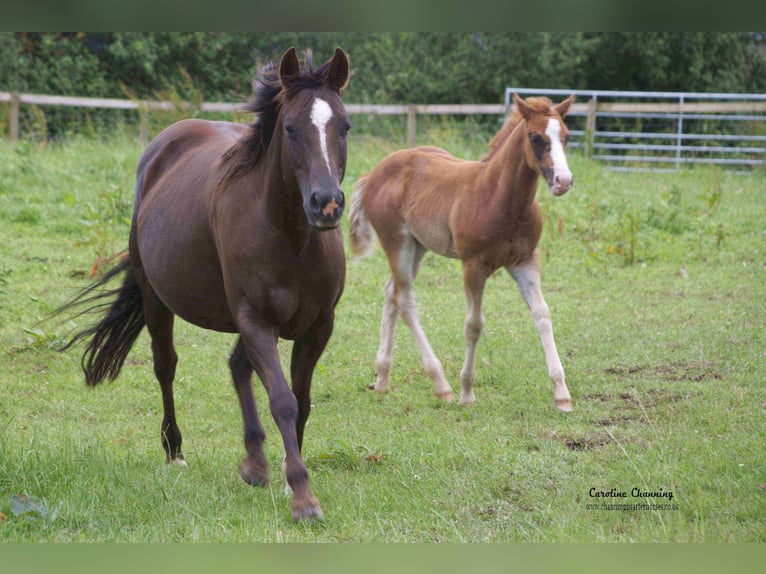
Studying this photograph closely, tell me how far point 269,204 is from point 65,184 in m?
9.80

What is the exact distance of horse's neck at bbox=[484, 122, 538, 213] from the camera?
6.29 meters

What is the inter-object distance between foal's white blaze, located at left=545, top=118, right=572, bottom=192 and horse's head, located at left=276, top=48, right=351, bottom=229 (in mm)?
2497

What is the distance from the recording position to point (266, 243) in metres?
3.93

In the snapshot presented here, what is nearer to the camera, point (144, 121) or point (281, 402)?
point (281, 402)

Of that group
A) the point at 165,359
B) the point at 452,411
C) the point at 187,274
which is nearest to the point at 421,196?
the point at 452,411

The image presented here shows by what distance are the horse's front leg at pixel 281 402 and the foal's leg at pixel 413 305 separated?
271 centimetres

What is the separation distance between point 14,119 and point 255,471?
15.8 meters

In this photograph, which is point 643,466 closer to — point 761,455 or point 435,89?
point 761,455

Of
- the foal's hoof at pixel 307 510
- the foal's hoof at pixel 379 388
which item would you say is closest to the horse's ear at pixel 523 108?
the foal's hoof at pixel 379 388

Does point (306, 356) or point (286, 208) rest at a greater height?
point (286, 208)

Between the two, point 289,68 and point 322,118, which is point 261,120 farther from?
point 322,118

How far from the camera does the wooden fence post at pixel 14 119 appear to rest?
17.3 meters

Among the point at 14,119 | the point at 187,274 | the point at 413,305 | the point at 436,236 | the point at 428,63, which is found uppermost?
the point at 428,63

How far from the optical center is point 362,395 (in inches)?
257
